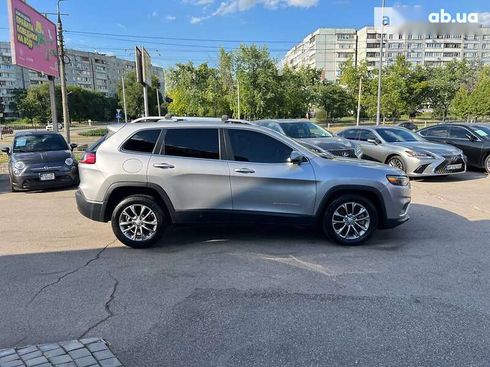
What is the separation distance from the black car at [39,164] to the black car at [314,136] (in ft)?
17.2

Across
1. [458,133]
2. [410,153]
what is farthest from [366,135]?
[458,133]

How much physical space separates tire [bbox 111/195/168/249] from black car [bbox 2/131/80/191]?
5.69 metres

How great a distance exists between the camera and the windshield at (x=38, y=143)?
11.1 m

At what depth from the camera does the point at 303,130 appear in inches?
476

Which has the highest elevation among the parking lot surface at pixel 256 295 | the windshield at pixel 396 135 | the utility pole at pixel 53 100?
the utility pole at pixel 53 100

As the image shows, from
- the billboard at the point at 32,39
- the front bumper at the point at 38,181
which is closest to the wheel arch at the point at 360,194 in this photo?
the front bumper at the point at 38,181

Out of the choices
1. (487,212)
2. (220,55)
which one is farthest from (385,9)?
(487,212)

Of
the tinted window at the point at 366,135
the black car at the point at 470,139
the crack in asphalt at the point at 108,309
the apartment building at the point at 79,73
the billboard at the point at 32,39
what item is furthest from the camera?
the apartment building at the point at 79,73

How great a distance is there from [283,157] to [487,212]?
4452 mm

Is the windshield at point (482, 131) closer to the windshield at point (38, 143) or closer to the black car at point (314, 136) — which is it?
the black car at point (314, 136)

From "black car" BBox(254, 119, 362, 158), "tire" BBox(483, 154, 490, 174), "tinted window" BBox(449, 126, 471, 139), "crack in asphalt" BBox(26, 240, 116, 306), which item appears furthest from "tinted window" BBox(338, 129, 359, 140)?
"crack in asphalt" BBox(26, 240, 116, 306)

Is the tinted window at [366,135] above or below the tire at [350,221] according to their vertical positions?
above

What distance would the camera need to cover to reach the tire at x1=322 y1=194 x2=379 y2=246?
542 centimetres

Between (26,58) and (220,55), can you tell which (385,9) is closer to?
(220,55)
